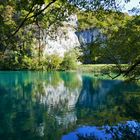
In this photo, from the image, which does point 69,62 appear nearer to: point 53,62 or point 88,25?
point 53,62

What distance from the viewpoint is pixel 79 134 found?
1570 cm

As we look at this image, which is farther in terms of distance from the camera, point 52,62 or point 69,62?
point 69,62

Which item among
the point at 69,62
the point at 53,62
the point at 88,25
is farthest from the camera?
the point at 69,62

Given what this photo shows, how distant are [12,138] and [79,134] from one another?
3101 mm

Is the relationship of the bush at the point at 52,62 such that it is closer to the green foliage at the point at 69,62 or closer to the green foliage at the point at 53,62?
the green foliage at the point at 53,62

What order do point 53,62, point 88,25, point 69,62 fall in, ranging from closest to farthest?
point 88,25 → point 53,62 → point 69,62

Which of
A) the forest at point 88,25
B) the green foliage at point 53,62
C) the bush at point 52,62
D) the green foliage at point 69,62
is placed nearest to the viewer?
the forest at point 88,25

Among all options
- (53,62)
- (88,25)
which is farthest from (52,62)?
(88,25)

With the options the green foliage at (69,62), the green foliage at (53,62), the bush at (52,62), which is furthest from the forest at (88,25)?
the green foliage at (69,62)

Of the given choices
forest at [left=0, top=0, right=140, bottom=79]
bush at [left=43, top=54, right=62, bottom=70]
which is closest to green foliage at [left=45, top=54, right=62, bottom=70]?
bush at [left=43, top=54, right=62, bottom=70]

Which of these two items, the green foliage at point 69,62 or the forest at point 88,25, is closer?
the forest at point 88,25

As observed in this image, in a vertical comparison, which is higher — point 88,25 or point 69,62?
point 88,25

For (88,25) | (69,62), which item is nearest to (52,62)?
(69,62)

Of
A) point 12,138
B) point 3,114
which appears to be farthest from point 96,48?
point 3,114
